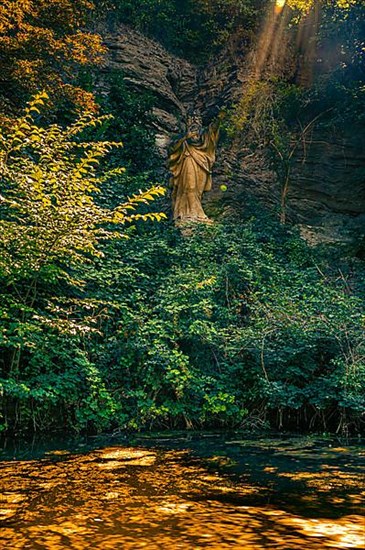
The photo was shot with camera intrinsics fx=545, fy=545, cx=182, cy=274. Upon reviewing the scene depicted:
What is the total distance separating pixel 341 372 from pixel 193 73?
1768cm

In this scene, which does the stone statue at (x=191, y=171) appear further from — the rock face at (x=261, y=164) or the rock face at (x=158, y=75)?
the rock face at (x=158, y=75)

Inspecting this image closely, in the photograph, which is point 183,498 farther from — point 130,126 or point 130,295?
point 130,126

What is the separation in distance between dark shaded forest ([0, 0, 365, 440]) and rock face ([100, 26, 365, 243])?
5.35ft

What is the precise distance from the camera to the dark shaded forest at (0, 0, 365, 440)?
724cm

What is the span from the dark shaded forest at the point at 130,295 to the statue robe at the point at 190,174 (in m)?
0.64

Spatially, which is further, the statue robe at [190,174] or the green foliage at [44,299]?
the statue robe at [190,174]

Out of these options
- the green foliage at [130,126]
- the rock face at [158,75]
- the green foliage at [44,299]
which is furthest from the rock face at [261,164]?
the green foliage at [44,299]

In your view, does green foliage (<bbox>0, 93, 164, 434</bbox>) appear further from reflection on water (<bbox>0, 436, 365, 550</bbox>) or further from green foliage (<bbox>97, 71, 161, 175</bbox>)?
green foliage (<bbox>97, 71, 161, 175</bbox>)

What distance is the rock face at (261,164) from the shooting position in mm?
18094

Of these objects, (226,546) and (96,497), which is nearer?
(226,546)

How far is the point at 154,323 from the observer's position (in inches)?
324

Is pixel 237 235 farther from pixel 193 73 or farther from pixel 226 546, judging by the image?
pixel 193 73

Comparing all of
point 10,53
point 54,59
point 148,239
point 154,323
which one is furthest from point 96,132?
point 154,323

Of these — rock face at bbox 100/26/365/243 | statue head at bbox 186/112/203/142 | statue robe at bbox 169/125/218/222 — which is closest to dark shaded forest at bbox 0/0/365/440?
statue robe at bbox 169/125/218/222
